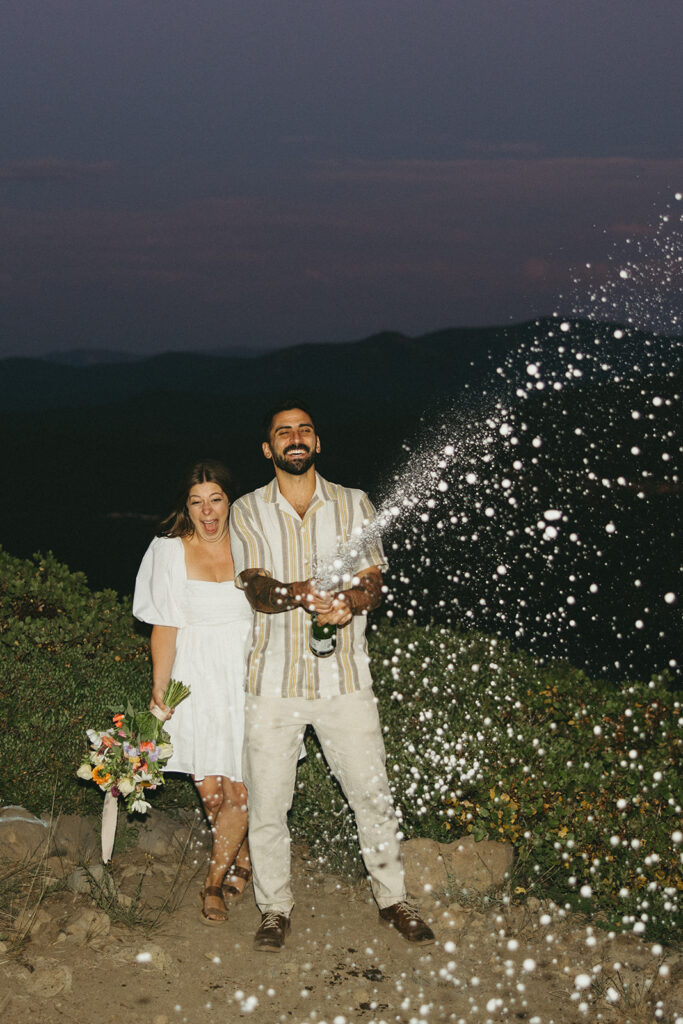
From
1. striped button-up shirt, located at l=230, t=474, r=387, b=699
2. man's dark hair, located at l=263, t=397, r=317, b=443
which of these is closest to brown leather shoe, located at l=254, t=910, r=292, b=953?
striped button-up shirt, located at l=230, t=474, r=387, b=699

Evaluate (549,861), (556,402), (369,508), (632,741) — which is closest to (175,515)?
(369,508)

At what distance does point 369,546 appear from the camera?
521cm

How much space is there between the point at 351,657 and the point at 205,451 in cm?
1994

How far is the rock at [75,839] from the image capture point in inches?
238

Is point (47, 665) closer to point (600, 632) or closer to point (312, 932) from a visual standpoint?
point (312, 932)

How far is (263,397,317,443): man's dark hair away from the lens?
17.1 feet

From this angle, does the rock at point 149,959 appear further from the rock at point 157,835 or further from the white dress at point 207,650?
the rock at point 157,835

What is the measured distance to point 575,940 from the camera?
17.9 ft

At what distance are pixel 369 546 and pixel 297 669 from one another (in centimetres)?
74

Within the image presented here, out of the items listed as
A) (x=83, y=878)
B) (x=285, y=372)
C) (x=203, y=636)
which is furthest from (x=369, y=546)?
(x=285, y=372)

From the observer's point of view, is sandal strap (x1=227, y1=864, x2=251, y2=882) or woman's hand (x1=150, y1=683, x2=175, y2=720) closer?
woman's hand (x1=150, y1=683, x2=175, y2=720)

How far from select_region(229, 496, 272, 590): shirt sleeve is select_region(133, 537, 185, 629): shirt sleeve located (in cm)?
44

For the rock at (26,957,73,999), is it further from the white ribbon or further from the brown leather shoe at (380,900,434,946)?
the brown leather shoe at (380,900,434,946)

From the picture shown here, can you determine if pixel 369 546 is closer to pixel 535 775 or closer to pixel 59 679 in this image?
pixel 535 775
